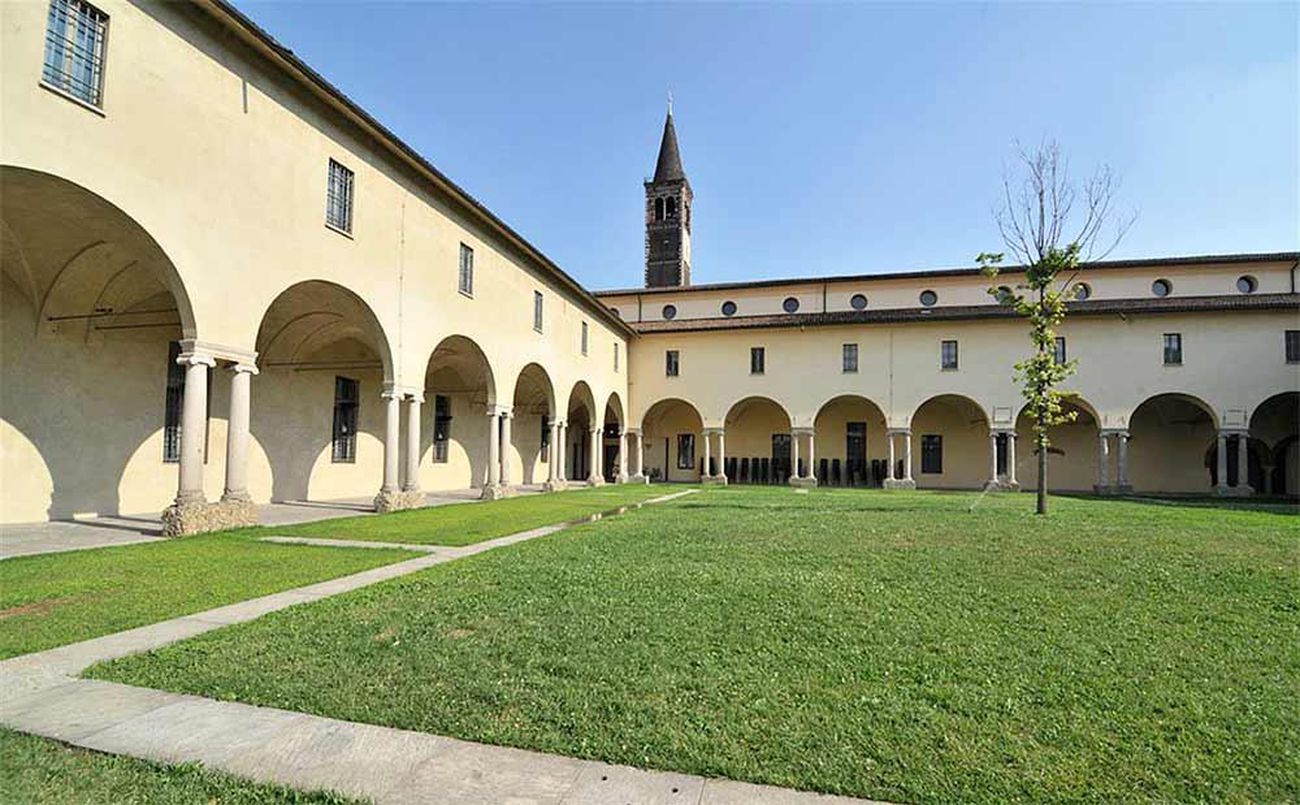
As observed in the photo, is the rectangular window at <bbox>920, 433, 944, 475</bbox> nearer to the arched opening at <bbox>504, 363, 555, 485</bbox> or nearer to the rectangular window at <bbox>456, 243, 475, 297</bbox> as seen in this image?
the arched opening at <bbox>504, 363, 555, 485</bbox>

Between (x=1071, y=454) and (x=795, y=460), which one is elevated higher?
(x=1071, y=454)

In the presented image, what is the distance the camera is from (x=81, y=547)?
32.0ft

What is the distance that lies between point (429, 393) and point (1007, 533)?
2087cm

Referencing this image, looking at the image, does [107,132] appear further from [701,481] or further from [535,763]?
[701,481]

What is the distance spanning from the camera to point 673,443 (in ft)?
126

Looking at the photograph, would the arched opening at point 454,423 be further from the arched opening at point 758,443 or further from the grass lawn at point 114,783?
the grass lawn at point 114,783

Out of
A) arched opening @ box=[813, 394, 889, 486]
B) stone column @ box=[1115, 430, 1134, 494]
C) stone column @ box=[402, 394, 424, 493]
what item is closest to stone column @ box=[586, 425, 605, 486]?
arched opening @ box=[813, 394, 889, 486]

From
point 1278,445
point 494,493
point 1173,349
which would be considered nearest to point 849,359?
point 1173,349

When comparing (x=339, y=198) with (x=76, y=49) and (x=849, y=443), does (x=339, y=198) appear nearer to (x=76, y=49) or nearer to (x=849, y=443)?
(x=76, y=49)

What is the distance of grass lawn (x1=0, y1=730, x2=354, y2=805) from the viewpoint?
2.89 metres

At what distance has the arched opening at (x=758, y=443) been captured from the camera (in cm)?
3603

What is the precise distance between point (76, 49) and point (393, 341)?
8141 mm

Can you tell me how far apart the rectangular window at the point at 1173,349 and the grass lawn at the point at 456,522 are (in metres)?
25.2

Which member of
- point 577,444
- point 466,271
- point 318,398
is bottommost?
point 577,444
